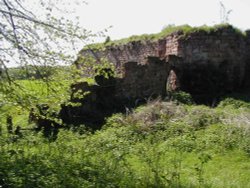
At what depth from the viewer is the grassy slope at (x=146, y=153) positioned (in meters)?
7.27

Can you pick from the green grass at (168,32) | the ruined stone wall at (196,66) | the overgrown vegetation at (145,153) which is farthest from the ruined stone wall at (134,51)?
the overgrown vegetation at (145,153)

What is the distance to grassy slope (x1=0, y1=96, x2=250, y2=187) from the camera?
727cm

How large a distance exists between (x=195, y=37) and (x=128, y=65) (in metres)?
3.29

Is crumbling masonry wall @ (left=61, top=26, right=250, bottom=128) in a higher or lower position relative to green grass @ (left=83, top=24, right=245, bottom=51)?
lower

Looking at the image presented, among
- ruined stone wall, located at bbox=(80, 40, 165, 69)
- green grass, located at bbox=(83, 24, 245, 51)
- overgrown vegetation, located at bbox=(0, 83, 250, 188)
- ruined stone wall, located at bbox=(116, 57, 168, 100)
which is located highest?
green grass, located at bbox=(83, 24, 245, 51)

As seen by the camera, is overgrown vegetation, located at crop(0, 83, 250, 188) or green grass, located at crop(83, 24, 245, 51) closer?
overgrown vegetation, located at crop(0, 83, 250, 188)

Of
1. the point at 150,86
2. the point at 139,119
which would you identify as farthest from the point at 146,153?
the point at 150,86

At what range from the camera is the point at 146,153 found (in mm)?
8633

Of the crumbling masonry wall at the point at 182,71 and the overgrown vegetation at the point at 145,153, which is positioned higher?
the crumbling masonry wall at the point at 182,71

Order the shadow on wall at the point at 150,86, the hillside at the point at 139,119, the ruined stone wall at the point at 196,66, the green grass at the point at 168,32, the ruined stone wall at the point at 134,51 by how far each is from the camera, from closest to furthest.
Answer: the hillside at the point at 139,119, the shadow on wall at the point at 150,86, the ruined stone wall at the point at 196,66, the green grass at the point at 168,32, the ruined stone wall at the point at 134,51

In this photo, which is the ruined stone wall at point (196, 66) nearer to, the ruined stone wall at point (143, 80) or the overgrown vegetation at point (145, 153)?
the ruined stone wall at point (143, 80)

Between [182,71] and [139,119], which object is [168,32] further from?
[139,119]

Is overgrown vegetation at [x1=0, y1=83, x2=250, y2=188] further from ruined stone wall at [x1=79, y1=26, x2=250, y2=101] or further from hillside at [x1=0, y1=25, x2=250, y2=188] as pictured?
ruined stone wall at [x1=79, y1=26, x2=250, y2=101]

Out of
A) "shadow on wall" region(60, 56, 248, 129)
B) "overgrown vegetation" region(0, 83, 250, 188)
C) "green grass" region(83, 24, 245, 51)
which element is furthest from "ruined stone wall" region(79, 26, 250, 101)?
"overgrown vegetation" region(0, 83, 250, 188)
